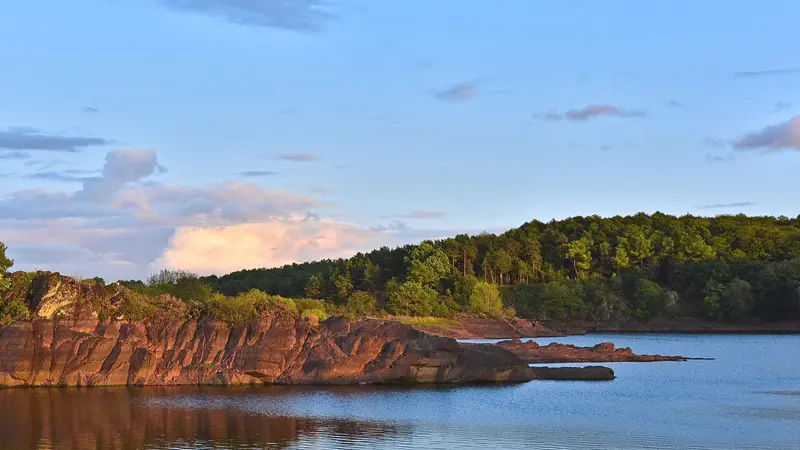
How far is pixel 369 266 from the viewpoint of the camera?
160 m

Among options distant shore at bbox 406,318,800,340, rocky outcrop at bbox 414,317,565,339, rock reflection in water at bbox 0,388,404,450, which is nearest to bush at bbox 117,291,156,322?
rock reflection in water at bbox 0,388,404,450

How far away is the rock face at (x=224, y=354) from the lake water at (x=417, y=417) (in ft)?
4.64

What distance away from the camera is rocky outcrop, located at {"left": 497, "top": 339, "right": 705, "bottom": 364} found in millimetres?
72812

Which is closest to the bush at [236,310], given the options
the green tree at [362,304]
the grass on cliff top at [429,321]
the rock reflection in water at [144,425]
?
the rock reflection in water at [144,425]

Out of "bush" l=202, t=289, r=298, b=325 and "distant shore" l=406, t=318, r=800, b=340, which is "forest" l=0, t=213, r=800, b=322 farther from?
"bush" l=202, t=289, r=298, b=325

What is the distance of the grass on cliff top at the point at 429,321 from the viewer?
12281cm

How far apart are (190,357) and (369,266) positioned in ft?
346

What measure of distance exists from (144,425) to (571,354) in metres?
40.4

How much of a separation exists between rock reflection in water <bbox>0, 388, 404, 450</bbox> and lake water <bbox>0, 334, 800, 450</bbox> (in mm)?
46

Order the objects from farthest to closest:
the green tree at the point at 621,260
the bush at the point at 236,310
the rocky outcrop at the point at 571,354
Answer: the green tree at the point at 621,260
the rocky outcrop at the point at 571,354
the bush at the point at 236,310

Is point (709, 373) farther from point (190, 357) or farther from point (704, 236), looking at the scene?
point (704, 236)

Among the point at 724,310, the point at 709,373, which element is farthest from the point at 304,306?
the point at 724,310

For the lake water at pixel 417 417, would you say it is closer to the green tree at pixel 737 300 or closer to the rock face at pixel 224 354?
the rock face at pixel 224 354

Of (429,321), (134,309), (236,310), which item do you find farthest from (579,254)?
(134,309)
